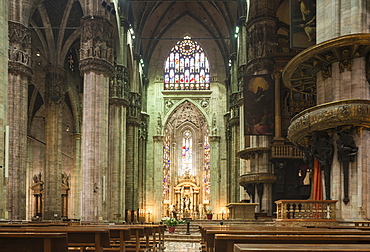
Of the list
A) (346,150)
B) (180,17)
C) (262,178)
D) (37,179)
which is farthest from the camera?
(180,17)

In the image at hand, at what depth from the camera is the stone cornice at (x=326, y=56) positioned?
12.9m

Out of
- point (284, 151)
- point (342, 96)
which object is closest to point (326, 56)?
point (342, 96)

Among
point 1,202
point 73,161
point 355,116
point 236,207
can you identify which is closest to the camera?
point 355,116

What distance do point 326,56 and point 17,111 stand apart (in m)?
14.8

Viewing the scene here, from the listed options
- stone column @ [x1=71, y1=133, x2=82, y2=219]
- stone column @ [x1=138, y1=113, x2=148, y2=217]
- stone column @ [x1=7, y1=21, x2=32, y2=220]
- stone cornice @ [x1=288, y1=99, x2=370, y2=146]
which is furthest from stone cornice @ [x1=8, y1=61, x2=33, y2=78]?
stone column @ [x1=138, y1=113, x2=148, y2=217]

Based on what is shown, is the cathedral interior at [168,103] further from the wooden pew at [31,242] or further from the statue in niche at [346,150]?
the wooden pew at [31,242]

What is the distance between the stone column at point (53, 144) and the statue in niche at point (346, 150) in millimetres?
21042

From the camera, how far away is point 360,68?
13.8m

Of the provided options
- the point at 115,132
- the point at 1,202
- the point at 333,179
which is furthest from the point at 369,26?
the point at 115,132

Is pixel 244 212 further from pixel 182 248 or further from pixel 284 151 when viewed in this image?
pixel 182 248

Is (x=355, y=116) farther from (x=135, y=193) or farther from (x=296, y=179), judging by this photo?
(x=135, y=193)

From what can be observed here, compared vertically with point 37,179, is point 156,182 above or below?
below

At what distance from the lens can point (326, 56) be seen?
1412cm

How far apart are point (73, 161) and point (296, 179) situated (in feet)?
64.4
